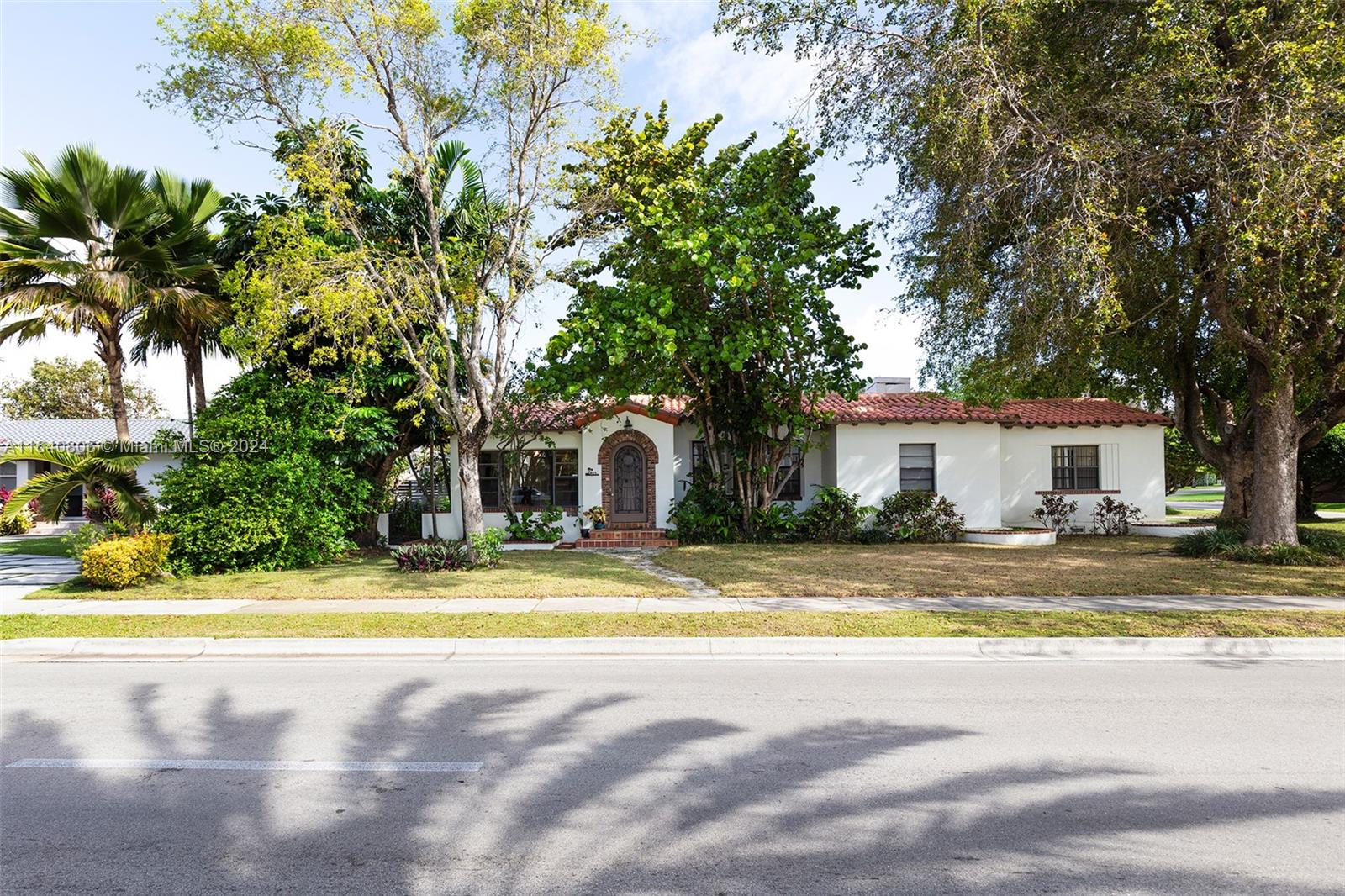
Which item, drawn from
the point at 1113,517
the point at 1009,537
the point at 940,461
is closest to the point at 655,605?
the point at 1009,537

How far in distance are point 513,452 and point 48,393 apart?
36899 mm

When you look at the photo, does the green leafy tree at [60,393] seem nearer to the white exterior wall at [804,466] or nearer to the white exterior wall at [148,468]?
the white exterior wall at [148,468]

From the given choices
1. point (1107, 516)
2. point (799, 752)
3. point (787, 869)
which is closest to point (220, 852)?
point (787, 869)

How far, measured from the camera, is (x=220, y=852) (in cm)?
381

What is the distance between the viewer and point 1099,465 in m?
21.6

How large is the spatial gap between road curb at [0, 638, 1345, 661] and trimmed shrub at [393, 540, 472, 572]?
476cm

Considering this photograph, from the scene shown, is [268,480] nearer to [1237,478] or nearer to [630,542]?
[630,542]

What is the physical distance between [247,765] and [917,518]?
16.8m

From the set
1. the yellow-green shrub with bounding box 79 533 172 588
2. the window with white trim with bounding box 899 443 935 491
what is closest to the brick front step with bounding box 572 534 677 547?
the window with white trim with bounding box 899 443 935 491

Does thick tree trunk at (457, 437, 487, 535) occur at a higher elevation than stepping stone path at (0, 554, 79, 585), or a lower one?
higher

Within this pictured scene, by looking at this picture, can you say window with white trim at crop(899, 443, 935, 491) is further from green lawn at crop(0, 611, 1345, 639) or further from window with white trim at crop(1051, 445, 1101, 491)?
green lawn at crop(0, 611, 1345, 639)

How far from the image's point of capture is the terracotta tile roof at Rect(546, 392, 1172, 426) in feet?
63.8

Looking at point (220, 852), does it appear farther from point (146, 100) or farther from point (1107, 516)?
point (1107, 516)

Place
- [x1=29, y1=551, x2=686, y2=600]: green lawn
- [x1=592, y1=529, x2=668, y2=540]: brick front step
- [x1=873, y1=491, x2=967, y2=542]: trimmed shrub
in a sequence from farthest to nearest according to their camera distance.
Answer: [x1=873, y1=491, x2=967, y2=542]: trimmed shrub → [x1=592, y1=529, x2=668, y2=540]: brick front step → [x1=29, y1=551, x2=686, y2=600]: green lawn
